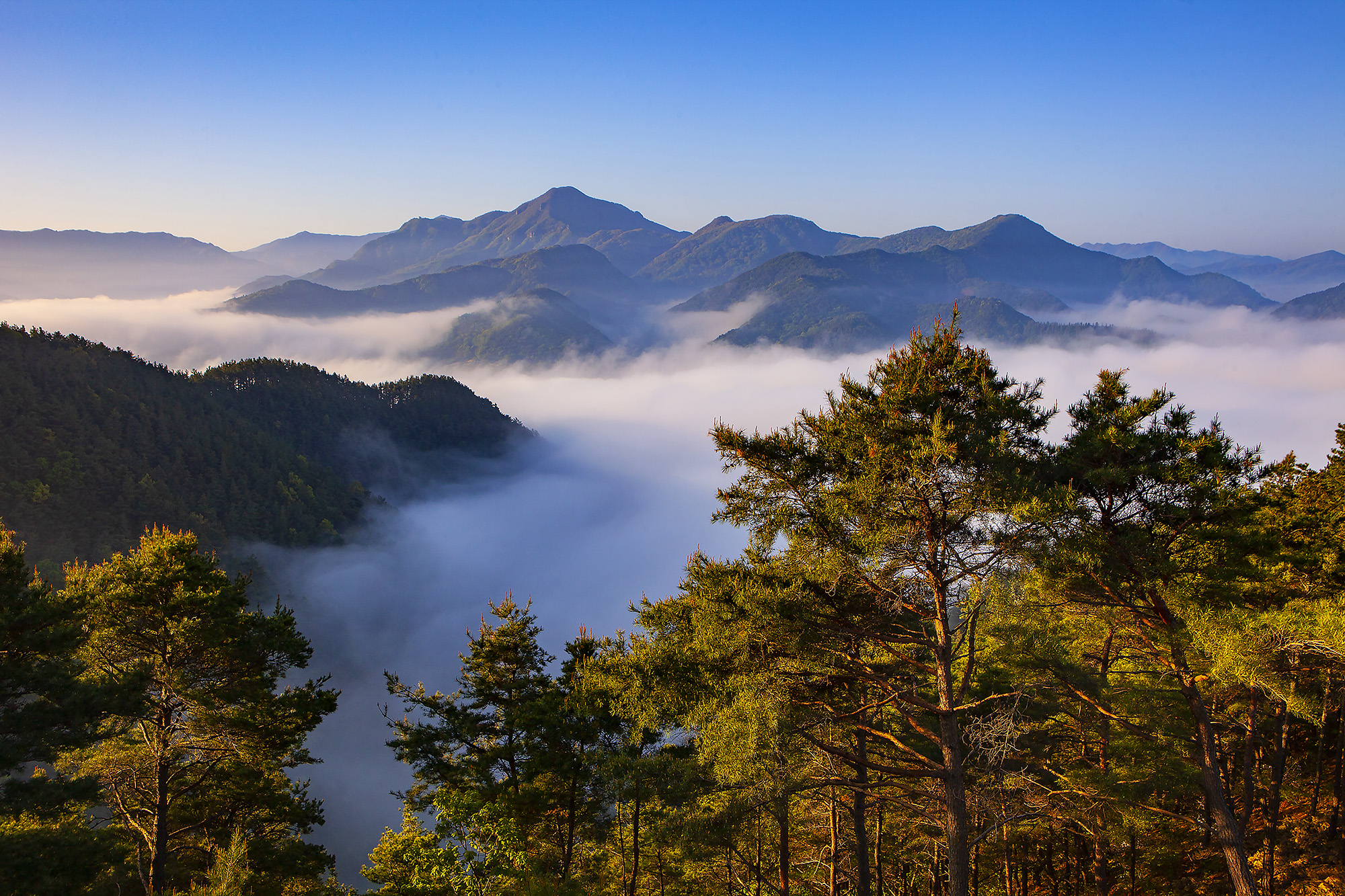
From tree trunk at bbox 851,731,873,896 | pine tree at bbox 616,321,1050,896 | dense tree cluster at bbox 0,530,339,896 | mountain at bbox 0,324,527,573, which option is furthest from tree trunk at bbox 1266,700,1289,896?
mountain at bbox 0,324,527,573

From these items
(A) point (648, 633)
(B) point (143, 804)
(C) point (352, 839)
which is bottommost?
(C) point (352, 839)

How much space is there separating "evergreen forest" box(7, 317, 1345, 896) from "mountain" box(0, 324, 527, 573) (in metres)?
63.4

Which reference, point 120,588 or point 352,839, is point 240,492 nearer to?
point 352,839

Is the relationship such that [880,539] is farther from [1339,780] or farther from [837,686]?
[1339,780]

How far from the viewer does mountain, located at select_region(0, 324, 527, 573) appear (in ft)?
300

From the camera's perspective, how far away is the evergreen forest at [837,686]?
1079 centimetres

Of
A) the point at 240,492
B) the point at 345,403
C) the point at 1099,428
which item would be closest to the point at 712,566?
the point at 1099,428

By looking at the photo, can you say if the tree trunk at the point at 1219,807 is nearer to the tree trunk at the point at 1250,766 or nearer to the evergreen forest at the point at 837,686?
the evergreen forest at the point at 837,686

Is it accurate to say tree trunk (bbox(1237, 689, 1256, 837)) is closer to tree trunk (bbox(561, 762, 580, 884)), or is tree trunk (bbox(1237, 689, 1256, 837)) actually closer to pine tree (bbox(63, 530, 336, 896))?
tree trunk (bbox(561, 762, 580, 884))

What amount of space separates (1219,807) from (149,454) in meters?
133

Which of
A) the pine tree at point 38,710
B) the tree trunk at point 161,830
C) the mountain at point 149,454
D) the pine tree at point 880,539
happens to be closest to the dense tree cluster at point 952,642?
the pine tree at point 880,539

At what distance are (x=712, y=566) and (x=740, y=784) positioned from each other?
3.68 meters

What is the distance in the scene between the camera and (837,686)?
42.5 feet

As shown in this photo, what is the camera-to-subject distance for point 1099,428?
12414 mm
